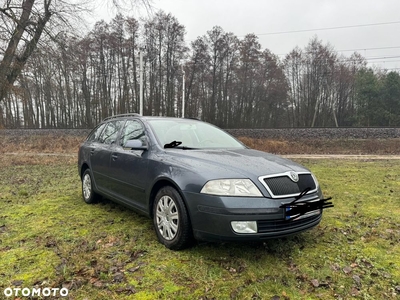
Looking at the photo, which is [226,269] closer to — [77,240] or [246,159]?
[246,159]

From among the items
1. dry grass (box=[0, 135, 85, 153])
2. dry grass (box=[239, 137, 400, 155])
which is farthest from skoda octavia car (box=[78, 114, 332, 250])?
dry grass (box=[0, 135, 85, 153])

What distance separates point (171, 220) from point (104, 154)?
2113 millimetres

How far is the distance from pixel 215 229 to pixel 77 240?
196 centimetres

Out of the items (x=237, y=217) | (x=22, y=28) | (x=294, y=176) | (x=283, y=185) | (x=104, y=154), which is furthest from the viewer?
(x=22, y=28)

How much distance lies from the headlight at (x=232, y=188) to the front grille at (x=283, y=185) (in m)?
0.15

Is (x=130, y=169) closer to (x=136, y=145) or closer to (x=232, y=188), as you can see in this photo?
(x=136, y=145)

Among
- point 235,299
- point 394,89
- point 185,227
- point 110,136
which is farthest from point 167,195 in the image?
point 394,89

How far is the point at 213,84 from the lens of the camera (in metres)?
44.0

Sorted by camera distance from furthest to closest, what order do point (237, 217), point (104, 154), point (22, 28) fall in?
1. point (22, 28)
2. point (104, 154)
3. point (237, 217)

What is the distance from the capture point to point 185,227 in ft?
10.00

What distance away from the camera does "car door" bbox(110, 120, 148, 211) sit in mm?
3777
